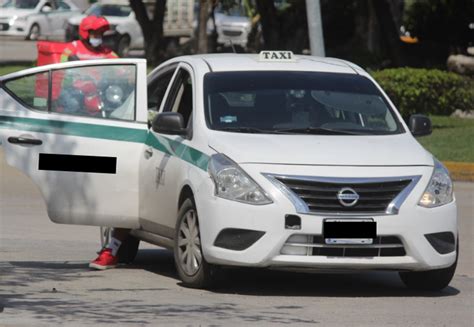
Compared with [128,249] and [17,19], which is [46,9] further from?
[128,249]

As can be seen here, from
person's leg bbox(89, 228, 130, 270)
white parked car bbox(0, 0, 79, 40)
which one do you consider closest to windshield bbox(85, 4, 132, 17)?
white parked car bbox(0, 0, 79, 40)

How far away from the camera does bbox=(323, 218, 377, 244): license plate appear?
29.1ft

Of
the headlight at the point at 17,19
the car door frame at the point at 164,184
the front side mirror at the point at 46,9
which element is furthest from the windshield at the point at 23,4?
the car door frame at the point at 164,184

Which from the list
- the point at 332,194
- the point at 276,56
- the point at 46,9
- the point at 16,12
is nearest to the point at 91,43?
the point at 276,56

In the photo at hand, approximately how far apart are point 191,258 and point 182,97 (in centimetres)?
155

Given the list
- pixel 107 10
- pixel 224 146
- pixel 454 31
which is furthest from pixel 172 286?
pixel 107 10

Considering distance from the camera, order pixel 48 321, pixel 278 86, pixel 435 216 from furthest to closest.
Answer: pixel 278 86, pixel 435 216, pixel 48 321

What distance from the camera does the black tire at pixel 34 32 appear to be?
52000 mm

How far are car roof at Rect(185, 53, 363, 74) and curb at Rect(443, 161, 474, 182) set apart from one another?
8190 millimetres

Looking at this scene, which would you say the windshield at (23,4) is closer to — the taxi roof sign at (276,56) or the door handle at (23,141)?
the taxi roof sign at (276,56)

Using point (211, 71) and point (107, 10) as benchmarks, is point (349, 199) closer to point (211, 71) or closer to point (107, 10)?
point (211, 71)

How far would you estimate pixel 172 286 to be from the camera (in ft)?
31.5

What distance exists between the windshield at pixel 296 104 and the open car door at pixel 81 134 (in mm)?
674

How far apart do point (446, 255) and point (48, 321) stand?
2884mm
